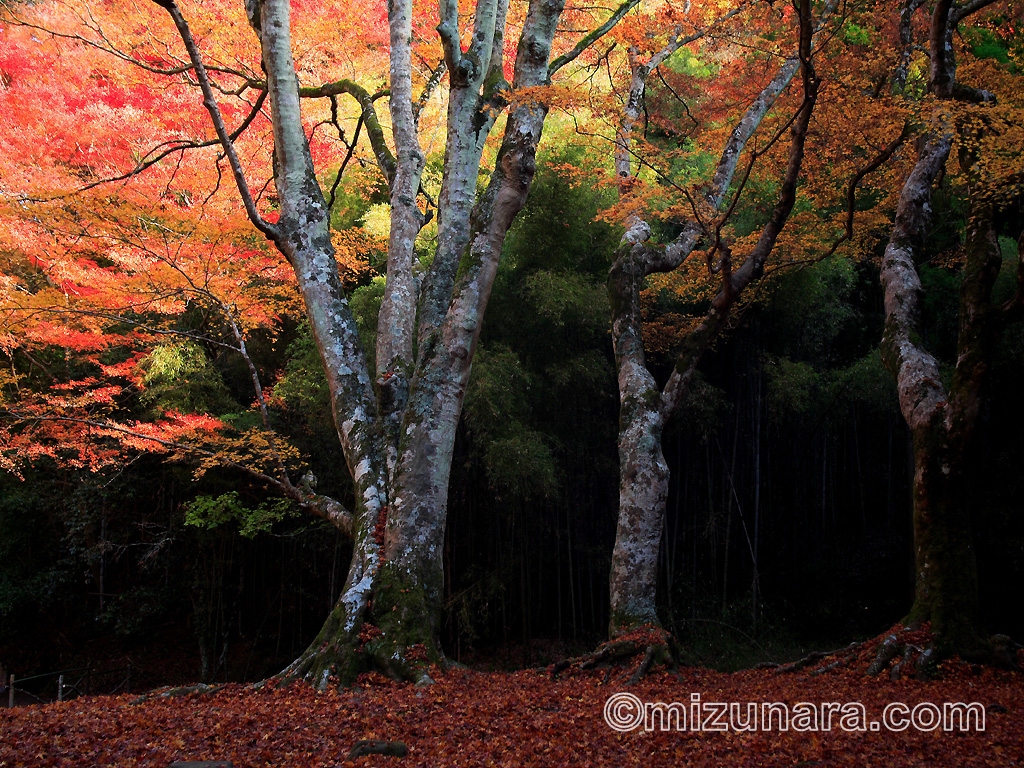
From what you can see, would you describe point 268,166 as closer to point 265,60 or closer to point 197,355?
point 197,355

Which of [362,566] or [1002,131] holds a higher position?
[1002,131]

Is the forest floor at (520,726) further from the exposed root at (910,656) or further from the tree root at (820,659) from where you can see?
the tree root at (820,659)

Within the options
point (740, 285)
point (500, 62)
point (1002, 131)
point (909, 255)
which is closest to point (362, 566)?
point (740, 285)

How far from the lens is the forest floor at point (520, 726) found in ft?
8.59

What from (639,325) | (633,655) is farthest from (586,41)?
(633,655)

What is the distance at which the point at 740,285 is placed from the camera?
565 centimetres

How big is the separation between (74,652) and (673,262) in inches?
390

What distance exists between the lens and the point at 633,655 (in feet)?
15.4

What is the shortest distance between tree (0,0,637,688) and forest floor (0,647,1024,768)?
428mm

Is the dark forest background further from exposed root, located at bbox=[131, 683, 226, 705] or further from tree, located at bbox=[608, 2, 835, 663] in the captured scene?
exposed root, located at bbox=[131, 683, 226, 705]

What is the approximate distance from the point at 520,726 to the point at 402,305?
324cm

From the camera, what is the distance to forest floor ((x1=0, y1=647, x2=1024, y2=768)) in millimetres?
2619

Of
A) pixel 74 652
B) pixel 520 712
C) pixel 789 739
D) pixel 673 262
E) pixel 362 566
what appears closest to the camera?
pixel 789 739

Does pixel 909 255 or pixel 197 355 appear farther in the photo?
pixel 197 355
